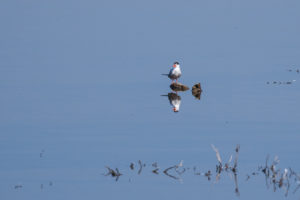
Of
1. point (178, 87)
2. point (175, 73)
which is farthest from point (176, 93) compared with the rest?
point (175, 73)

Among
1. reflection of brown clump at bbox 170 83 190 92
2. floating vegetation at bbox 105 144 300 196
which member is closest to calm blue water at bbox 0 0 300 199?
floating vegetation at bbox 105 144 300 196

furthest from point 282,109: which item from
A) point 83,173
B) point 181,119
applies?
point 83,173

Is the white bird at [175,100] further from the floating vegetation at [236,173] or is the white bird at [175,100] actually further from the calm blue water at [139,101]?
the floating vegetation at [236,173]

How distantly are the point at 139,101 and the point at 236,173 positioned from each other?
26.4ft

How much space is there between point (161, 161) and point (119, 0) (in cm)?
3467

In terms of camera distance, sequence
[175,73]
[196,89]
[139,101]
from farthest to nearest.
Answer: [175,73]
[196,89]
[139,101]

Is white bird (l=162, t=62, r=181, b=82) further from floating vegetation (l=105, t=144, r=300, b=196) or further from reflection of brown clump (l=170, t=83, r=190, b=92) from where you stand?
floating vegetation (l=105, t=144, r=300, b=196)

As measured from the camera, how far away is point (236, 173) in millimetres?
13797

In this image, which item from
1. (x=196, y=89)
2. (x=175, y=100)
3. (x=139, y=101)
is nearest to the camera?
(x=139, y=101)

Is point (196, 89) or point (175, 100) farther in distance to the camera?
point (196, 89)

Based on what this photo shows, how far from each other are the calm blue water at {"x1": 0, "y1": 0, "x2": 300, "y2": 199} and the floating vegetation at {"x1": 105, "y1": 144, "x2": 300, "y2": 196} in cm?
11

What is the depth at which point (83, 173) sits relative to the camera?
559 inches

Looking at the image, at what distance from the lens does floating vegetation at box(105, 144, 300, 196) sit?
13.0 metres

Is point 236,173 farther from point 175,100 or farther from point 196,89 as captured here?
point 196,89
